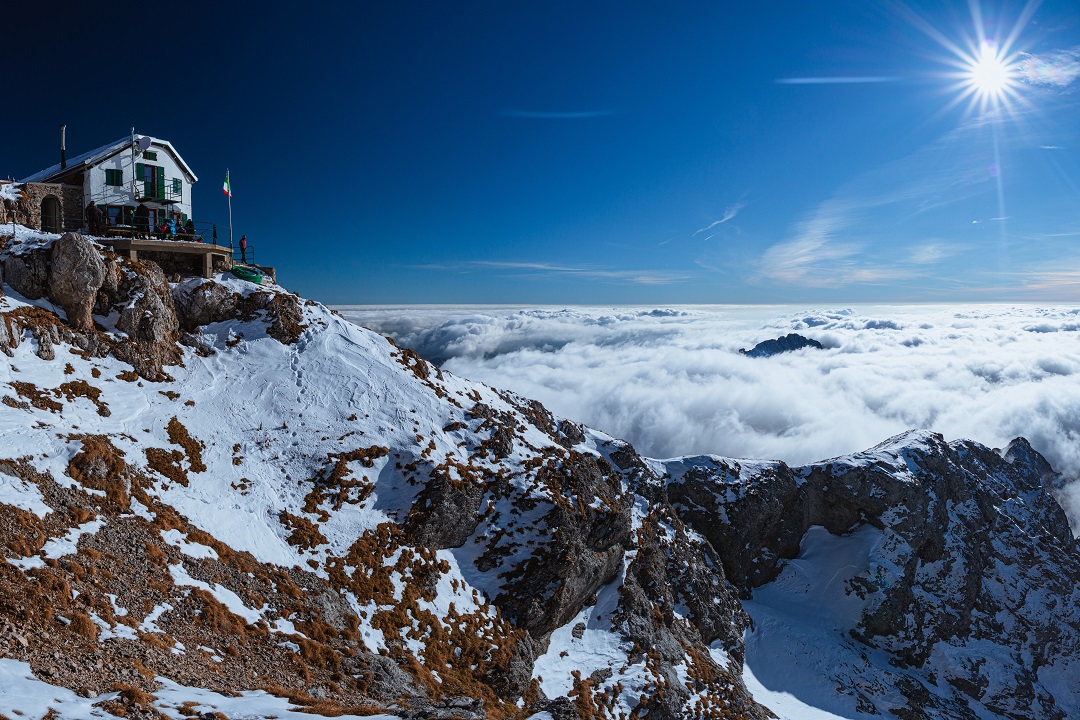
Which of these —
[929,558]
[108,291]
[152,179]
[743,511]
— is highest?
[152,179]

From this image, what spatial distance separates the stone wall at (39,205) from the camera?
39.2m

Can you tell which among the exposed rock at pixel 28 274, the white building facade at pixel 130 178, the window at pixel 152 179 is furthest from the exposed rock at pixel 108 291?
the window at pixel 152 179

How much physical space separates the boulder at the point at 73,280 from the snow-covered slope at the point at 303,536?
0.48ft

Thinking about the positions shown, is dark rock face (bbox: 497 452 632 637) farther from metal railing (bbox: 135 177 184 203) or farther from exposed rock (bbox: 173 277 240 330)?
metal railing (bbox: 135 177 184 203)

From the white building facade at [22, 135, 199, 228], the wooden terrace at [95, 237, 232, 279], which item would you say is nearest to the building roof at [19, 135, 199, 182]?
the white building facade at [22, 135, 199, 228]

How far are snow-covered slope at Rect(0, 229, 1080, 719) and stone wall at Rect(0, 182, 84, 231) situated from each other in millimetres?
11914

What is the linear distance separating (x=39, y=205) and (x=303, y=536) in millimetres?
38401

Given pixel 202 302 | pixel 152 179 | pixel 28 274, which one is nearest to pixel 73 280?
pixel 28 274

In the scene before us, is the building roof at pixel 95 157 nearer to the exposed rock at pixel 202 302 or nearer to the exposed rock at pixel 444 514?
the exposed rock at pixel 202 302

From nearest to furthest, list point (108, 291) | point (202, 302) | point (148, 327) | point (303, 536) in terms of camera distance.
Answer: point (303, 536)
point (148, 327)
point (108, 291)
point (202, 302)

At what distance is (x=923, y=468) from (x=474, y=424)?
95.4 meters

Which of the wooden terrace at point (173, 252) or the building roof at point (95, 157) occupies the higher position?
the building roof at point (95, 157)

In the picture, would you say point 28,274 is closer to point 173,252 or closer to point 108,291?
point 108,291

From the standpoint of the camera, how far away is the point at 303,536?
26.3m
